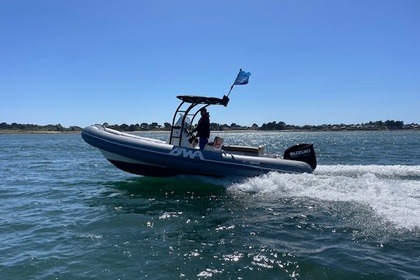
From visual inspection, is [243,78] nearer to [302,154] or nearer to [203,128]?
[203,128]

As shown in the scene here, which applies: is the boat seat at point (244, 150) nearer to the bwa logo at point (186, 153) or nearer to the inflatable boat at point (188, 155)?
the inflatable boat at point (188, 155)

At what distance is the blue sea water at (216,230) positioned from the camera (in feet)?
17.8

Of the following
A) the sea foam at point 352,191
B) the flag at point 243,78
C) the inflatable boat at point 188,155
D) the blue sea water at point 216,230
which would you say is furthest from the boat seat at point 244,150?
the flag at point 243,78

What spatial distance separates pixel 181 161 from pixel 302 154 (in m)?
3.98

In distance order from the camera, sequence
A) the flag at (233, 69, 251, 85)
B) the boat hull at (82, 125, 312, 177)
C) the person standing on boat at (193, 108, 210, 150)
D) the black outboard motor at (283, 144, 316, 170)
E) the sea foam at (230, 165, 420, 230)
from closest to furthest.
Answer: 1. the sea foam at (230, 165, 420, 230)
2. the boat hull at (82, 125, 312, 177)
3. the person standing on boat at (193, 108, 210, 150)
4. the flag at (233, 69, 251, 85)
5. the black outboard motor at (283, 144, 316, 170)

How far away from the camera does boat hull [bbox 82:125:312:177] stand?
11719mm

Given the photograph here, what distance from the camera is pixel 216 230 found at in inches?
289

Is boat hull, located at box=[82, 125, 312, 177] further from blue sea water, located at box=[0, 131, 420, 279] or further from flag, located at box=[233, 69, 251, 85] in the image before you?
flag, located at box=[233, 69, 251, 85]

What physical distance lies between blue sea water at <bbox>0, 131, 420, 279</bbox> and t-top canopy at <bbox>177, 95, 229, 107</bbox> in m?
2.38

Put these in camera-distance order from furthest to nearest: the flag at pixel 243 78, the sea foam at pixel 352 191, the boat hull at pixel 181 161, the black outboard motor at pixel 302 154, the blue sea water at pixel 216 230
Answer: the black outboard motor at pixel 302 154
the flag at pixel 243 78
the boat hull at pixel 181 161
the sea foam at pixel 352 191
the blue sea water at pixel 216 230

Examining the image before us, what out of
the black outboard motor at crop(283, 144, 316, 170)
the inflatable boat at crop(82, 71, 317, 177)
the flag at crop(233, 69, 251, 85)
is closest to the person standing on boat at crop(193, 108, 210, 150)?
the inflatable boat at crop(82, 71, 317, 177)

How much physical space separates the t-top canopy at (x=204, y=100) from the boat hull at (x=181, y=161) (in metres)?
1.53

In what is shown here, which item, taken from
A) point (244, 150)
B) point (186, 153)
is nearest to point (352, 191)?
point (244, 150)

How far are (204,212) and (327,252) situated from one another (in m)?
3.40
